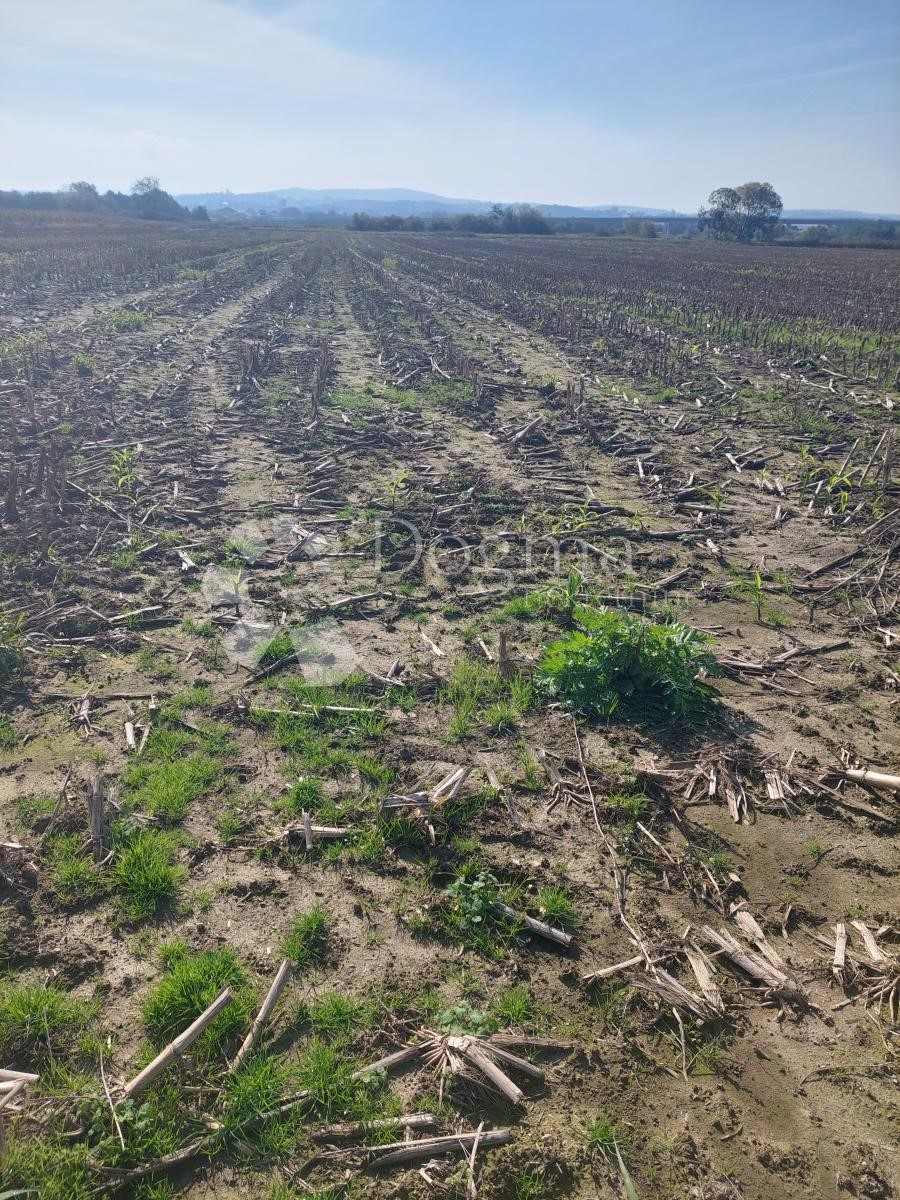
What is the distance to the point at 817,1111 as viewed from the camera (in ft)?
11.7

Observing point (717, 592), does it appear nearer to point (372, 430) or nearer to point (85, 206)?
point (372, 430)

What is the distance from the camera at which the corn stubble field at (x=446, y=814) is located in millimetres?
3547

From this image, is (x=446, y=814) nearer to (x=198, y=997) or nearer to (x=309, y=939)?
(x=309, y=939)

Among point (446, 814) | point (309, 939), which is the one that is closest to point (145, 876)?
point (309, 939)

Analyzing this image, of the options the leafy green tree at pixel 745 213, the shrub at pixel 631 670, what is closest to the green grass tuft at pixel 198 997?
the shrub at pixel 631 670

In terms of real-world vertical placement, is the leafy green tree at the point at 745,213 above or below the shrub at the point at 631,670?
above

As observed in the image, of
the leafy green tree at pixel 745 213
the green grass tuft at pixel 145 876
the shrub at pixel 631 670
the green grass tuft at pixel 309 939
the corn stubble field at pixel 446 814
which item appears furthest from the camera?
the leafy green tree at pixel 745 213

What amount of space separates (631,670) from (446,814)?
2333 mm

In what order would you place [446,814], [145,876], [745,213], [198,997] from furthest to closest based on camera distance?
[745,213]
[446,814]
[145,876]
[198,997]

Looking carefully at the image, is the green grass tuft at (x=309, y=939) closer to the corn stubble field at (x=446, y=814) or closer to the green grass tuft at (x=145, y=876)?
the corn stubble field at (x=446, y=814)

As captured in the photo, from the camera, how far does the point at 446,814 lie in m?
5.39

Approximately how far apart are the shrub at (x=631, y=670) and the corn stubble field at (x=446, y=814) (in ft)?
0.12

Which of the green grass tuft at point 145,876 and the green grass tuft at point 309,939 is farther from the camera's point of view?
the green grass tuft at point 145,876

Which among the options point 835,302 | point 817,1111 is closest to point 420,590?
point 817,1111
